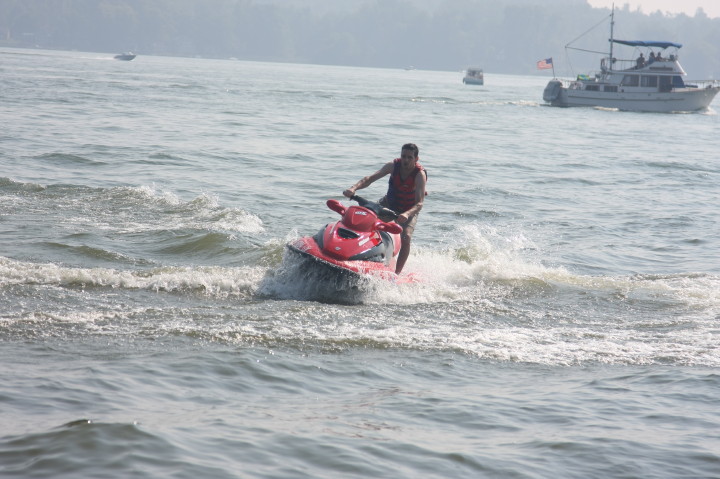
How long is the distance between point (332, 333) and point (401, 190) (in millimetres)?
2802

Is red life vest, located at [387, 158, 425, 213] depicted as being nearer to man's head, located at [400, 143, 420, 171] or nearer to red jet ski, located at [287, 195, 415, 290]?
man's head, located at [400, 143, 420, 171]

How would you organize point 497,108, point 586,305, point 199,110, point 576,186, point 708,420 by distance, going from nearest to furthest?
1. point 708,420
2. point 586,305
3. point 576,186
4. point 199,110
5. point 497,108

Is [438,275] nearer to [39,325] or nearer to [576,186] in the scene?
[39,325]

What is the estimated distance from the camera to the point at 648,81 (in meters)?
56.8

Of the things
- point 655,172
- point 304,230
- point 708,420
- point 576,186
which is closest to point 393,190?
point 304,230

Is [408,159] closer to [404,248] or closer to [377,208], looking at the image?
[377,208]

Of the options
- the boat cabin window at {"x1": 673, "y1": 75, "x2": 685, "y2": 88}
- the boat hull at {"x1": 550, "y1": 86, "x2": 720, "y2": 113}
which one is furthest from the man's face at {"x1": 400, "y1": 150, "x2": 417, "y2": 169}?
the boat cabin window at {"x1": 673, "y1": 75, "x2": 685, "y2": 88}

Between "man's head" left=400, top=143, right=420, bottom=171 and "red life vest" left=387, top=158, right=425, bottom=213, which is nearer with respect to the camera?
"man's head" left=400, top=143, right=420, bottom=171

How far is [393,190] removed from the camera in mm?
10234

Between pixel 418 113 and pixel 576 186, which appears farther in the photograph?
pixel 418 113

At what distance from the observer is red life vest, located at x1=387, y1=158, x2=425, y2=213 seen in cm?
1010

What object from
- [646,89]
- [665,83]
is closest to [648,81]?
[646,89]

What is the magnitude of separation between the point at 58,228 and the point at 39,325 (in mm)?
5183

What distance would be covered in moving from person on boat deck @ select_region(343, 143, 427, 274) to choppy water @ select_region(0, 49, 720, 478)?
0.61 metres
